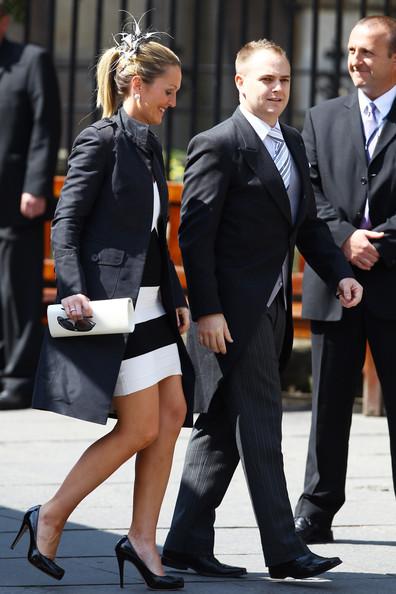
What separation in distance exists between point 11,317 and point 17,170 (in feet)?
2.82

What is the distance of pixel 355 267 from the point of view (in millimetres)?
5145

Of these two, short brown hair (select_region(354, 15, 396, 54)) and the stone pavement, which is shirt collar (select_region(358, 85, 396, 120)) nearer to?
short brown hair (select_region(354, 15, 396, 54))

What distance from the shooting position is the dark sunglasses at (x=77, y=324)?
416 cm

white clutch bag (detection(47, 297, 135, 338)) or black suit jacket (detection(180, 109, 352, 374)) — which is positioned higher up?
black suit jacket (detection(180, 109, 352, 374))

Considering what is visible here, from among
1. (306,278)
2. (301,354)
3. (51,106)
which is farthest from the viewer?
(301,354)

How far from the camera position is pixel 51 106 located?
788 cm

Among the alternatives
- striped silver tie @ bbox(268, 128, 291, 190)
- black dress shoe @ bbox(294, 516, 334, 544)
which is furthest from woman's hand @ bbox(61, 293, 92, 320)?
black dress shoe @ bbox(294, 516, 334, 544)

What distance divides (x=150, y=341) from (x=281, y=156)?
2.54 ft

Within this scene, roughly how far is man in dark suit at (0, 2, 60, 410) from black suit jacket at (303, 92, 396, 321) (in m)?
2.89

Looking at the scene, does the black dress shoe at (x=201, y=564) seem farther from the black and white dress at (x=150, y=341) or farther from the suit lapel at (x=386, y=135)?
the suit lapel at (x=386, y=135)

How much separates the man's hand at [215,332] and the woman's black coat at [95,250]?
0.97 feet

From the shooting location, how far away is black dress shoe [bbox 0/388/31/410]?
8109mm

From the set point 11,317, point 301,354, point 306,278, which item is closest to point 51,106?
point 11,317

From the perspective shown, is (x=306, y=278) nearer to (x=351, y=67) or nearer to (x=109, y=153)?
(x=351, y=67)
